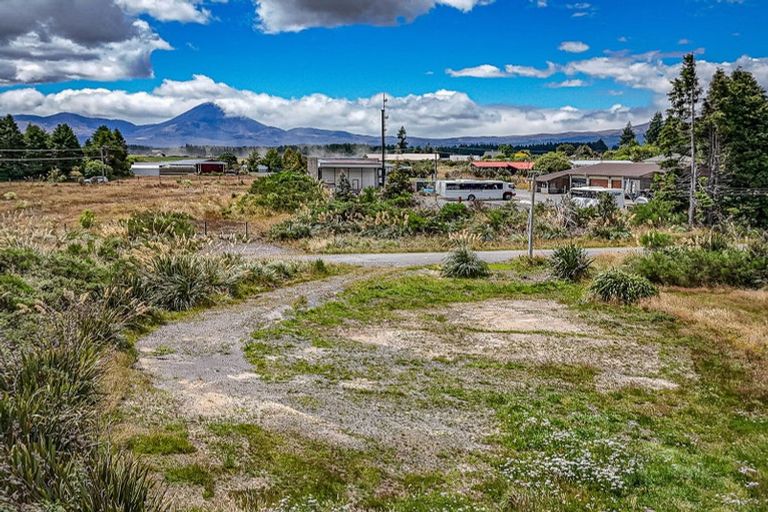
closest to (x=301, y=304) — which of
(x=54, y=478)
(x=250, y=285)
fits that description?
(x=250, y=285)

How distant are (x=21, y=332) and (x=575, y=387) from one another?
981 cm

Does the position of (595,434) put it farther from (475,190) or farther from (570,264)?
(475,190)

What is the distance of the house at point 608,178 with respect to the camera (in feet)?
179

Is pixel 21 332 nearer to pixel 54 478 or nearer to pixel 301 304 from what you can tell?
pixel 54 478

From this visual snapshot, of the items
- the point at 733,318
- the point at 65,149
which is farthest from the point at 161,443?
the point at 65,149

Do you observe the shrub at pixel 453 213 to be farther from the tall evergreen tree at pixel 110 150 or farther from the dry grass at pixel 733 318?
the tall evergreen tree at pixel 110 150

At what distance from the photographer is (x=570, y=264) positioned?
70.1ft

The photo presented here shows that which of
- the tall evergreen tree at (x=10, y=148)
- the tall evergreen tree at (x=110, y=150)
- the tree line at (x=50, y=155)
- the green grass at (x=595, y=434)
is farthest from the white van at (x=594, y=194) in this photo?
the tall evergreen tree at (x=10, y=148)

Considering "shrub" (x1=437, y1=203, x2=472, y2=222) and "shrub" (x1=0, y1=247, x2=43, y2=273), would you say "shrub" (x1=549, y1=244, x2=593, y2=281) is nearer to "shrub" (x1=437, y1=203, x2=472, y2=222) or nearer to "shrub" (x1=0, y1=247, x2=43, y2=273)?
"shrub" (x1=437, y1=203, x2=472, y2=222)

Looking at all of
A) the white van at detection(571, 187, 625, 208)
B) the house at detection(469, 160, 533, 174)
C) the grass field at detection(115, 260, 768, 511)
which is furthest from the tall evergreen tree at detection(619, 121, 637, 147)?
the grass field at detection(115, 260, 768, 511)

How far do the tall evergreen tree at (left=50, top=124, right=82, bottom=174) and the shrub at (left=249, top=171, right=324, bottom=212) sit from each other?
3622 centimetres

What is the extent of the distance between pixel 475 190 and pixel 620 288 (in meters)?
36.7

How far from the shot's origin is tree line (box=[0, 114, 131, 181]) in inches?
2653

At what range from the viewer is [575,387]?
1072cm
